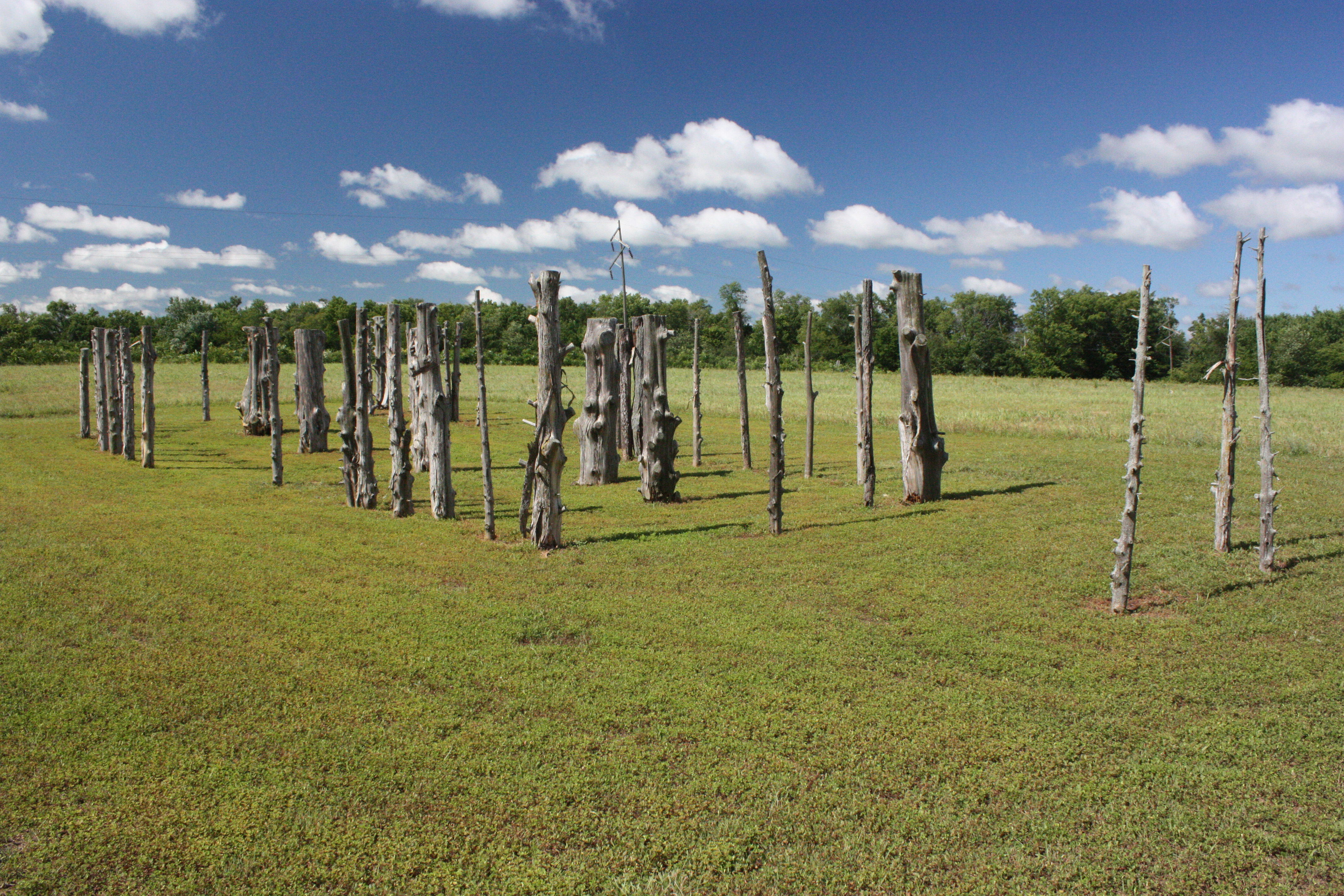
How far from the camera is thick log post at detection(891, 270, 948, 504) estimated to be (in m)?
12.5

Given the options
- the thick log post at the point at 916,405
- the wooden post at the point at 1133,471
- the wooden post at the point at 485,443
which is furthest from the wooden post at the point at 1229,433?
the wooden post at the point at 485,443

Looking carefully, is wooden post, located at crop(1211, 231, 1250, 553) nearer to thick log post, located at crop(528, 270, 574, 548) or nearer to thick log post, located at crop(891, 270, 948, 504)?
thick log post, located at crop(891, 270, 948, 504)

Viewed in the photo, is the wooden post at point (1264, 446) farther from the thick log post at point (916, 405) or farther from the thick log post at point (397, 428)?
the thick log post at point (397, 428)

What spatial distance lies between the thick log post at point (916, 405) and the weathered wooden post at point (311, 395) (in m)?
14.2

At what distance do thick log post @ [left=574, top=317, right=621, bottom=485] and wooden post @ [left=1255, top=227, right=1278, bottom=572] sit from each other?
32.0 ft

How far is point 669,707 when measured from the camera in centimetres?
528

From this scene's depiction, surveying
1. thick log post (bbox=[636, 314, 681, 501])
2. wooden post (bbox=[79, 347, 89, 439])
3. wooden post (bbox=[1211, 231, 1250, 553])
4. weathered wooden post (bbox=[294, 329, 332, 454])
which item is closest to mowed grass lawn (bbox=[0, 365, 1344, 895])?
wooden post (bbox=[1211, 231, 1250, 553])

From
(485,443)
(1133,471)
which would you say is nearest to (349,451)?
(485,443)

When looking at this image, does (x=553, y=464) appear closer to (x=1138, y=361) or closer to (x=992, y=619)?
(x=992, y=619)

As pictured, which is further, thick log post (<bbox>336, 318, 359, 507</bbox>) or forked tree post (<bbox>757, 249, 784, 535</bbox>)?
thick log post (<bbox>336, 318, 359, 507</bbox>)

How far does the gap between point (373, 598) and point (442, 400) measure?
462cm

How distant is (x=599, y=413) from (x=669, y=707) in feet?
32.5

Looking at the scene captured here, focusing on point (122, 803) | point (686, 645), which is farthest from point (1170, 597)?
point (122, 803)

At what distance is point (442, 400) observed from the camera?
11617 mm
